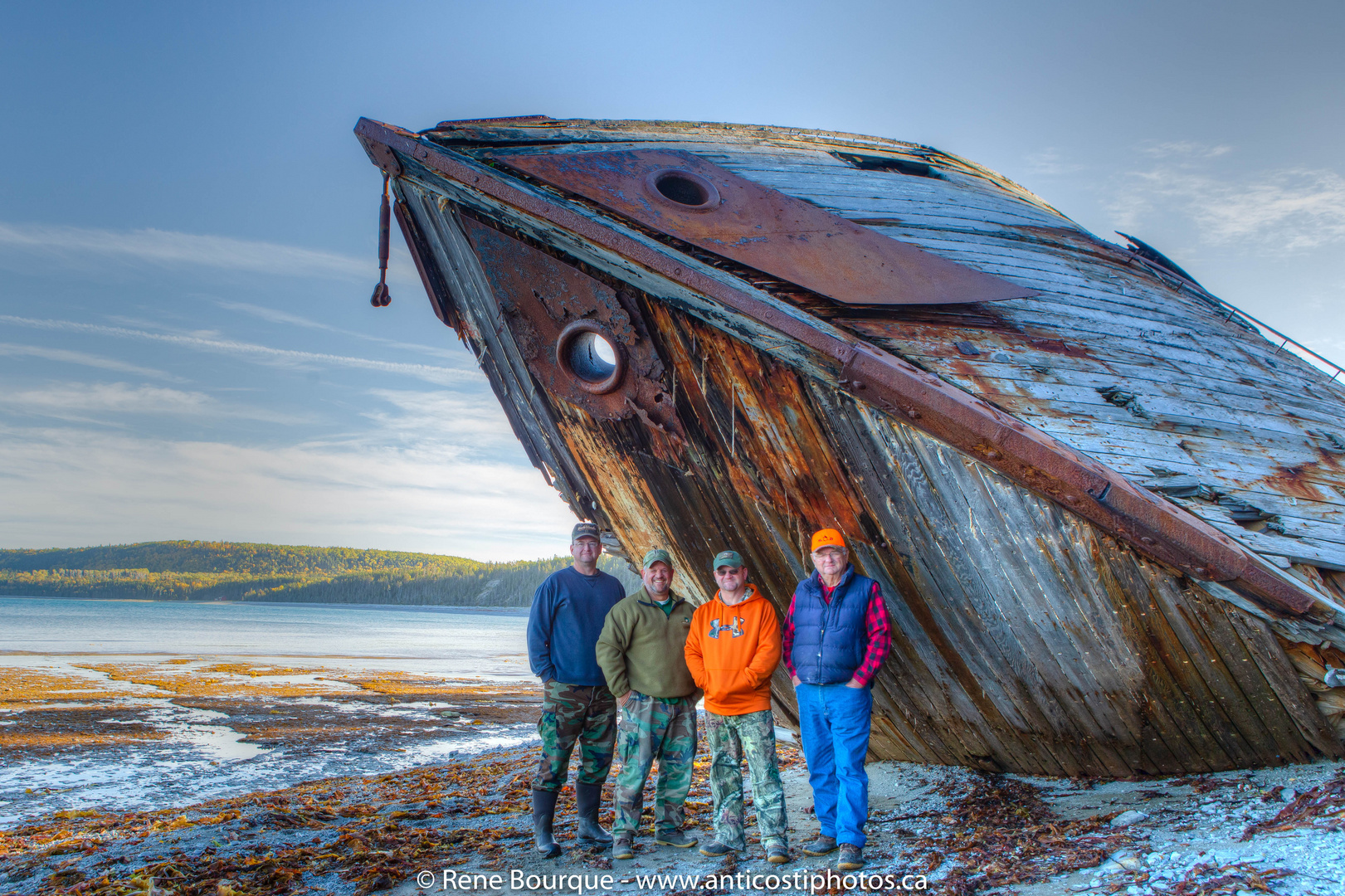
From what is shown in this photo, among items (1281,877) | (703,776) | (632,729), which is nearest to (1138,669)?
(1281,877)

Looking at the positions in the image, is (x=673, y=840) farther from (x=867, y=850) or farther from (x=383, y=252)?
(x=383, y=252)

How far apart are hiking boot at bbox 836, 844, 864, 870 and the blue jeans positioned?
0.02 m

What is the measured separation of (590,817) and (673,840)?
→ 435 millimetres

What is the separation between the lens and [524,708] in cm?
1330

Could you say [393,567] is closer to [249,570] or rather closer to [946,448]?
[249,570]

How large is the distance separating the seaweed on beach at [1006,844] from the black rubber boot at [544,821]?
5.29ft

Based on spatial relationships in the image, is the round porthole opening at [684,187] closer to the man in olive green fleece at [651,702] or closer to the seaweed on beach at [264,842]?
the man in olive green fleece at [651,702]

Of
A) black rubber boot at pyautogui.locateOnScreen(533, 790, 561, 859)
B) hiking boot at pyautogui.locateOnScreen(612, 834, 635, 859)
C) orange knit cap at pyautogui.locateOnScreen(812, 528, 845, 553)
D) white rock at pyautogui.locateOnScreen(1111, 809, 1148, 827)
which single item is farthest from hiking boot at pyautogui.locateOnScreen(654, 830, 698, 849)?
white rock at pyautogui.locateOnScreen(1111, 809, 1148, 827)

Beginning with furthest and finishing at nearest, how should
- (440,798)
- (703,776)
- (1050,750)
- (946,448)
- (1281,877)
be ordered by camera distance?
(703,776) < (440,798) < (1050,750) < (946,448) < (1281,877)

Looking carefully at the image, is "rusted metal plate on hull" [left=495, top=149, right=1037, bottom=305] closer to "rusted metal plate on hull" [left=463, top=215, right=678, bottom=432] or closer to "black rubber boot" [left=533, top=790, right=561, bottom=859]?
"rusted metal plate on hull" [left=463, top=215, right=678, bottom=432]

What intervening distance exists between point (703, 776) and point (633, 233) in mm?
4526

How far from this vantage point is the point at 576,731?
3.62m

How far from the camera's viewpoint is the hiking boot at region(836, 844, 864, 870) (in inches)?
118

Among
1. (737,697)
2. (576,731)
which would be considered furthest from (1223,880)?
(576,731)
